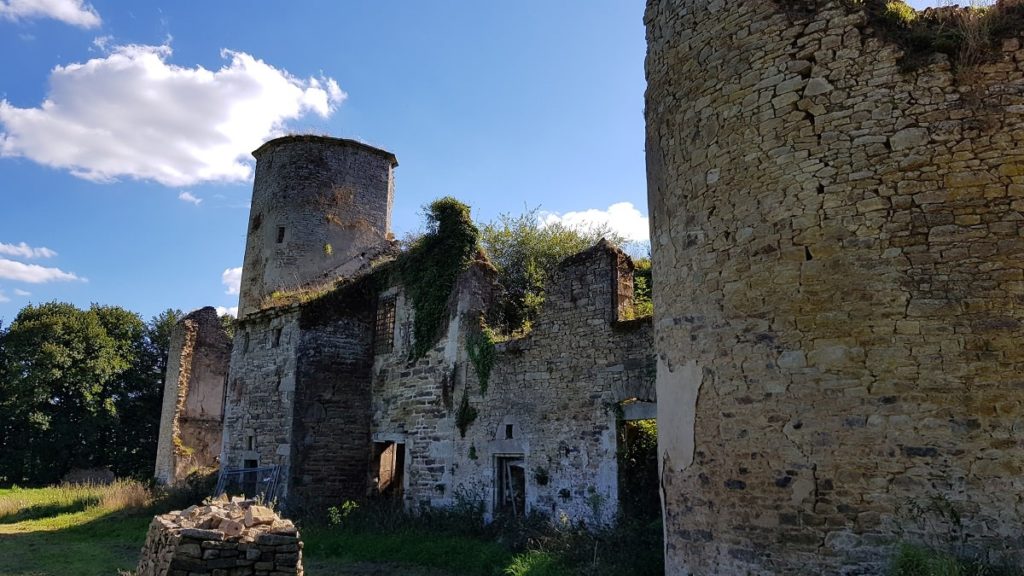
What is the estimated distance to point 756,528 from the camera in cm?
560

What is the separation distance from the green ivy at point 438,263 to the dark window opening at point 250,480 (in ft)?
15.5

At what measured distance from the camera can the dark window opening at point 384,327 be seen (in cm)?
1572

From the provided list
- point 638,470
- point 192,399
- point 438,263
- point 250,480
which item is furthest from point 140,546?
point 192,399

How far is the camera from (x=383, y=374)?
15.6m

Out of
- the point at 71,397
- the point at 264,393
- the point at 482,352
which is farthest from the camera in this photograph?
the point at 71,397

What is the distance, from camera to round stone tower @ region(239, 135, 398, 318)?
19453mm

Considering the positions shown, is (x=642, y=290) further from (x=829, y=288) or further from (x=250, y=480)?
(x=250, y=480)

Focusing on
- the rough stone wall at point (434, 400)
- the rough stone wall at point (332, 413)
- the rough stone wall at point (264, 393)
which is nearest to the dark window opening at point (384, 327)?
the rough stone wall at point (332, 413)

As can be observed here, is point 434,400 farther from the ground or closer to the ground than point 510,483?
farther from the ground

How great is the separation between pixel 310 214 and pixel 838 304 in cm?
1646

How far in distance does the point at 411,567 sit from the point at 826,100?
845cm

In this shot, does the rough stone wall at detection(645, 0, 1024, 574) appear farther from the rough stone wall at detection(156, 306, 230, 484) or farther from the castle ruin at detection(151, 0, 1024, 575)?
the rough stone wall at detection(156, 306, 230, 484)

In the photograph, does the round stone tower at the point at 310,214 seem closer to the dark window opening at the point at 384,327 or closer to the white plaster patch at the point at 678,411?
the dark window opening at the point at 384,327

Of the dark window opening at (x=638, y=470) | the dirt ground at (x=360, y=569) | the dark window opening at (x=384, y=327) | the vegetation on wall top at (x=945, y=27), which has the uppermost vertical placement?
the vegetation on wall top at (x=945, y=27)
